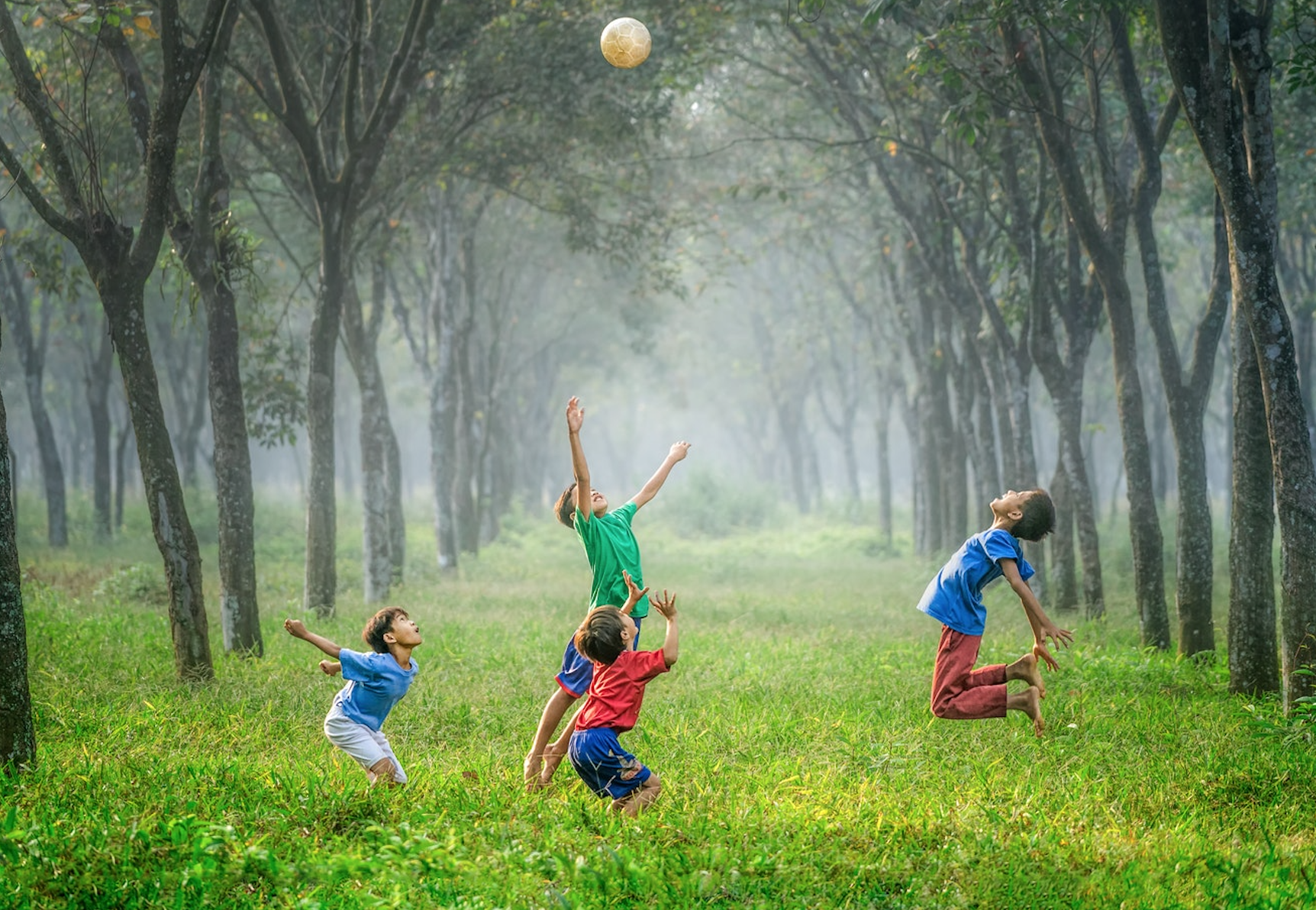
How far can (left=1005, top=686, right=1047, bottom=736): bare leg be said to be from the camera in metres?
6.75

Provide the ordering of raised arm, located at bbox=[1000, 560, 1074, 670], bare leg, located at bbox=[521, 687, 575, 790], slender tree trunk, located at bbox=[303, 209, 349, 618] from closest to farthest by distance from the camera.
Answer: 1. bare leg, located at bbox=[521, 687, 575, 790]
2. raised arm, located at bbox=[1000, 560, 1074, 670]
3. slender tree trunk, located at bbox=[303, 209, 349, 618]

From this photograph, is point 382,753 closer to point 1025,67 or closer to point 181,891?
point 181,891

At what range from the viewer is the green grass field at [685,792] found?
4.34 meters

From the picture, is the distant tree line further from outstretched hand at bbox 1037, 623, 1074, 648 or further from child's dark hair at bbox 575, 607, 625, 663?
child's dark hair at bbox 575, 607, 625, 663

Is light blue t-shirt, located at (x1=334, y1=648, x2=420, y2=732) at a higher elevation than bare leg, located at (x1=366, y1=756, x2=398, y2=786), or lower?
higher

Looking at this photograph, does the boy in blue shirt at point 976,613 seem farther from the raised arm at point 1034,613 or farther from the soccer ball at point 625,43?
Answer: the soccer ball at point 625,43

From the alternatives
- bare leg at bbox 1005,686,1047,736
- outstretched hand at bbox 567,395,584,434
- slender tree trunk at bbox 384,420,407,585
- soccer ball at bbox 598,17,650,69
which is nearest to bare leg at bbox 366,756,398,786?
outstretched hand at bbox 567,395,584,434

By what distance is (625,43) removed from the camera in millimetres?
8289

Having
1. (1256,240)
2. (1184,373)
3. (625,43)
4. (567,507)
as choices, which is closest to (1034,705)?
(567,507)

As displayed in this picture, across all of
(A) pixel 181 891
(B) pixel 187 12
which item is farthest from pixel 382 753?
(B) pixel 187 12

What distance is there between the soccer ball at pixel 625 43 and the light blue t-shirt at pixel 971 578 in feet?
14.4

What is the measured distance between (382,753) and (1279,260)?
50.9 feet

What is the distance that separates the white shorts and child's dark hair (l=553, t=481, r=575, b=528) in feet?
5.40

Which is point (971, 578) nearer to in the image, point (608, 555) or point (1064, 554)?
point (608, 555)
